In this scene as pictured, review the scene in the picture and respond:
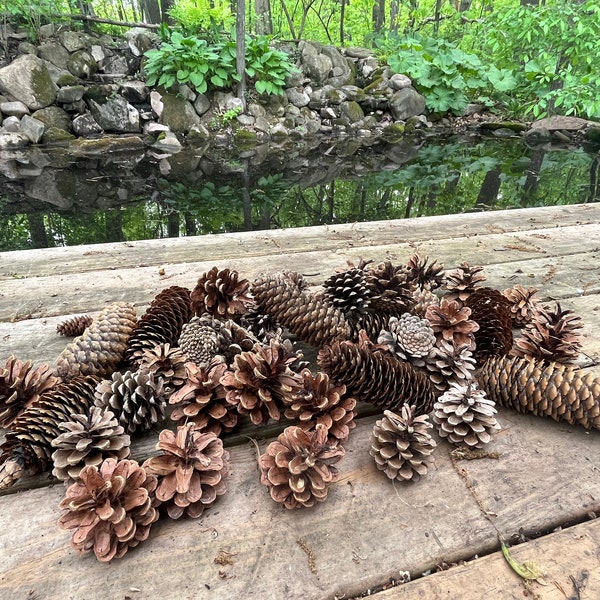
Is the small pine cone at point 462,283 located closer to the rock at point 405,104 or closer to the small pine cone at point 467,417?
the small pine cone at point 467,417

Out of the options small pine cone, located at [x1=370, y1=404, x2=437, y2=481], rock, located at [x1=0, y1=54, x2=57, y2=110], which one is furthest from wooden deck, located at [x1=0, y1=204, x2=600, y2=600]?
rock, located at [x1=0, y1=54, x2=57, y2=110]

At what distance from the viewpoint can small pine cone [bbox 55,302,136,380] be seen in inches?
A: 36.5

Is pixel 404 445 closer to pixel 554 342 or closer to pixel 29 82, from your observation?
pixel 554 342

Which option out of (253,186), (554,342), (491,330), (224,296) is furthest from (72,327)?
(253,186)

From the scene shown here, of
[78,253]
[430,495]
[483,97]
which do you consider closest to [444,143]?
[483,97]

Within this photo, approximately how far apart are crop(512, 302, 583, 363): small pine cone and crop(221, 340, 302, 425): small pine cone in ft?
1.90

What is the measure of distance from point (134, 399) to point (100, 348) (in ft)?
0.70

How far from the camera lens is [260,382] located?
2.67ft

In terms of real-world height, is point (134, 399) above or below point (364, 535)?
above

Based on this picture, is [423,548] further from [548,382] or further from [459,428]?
[548,382]

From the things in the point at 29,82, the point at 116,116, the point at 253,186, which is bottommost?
the point at 253,186

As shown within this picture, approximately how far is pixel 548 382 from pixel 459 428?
22 cm

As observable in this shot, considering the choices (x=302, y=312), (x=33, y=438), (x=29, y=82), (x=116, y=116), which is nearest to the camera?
(x=33, y=438)

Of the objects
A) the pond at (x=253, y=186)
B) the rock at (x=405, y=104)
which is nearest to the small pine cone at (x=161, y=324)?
the pond at (x=253, y=186)
